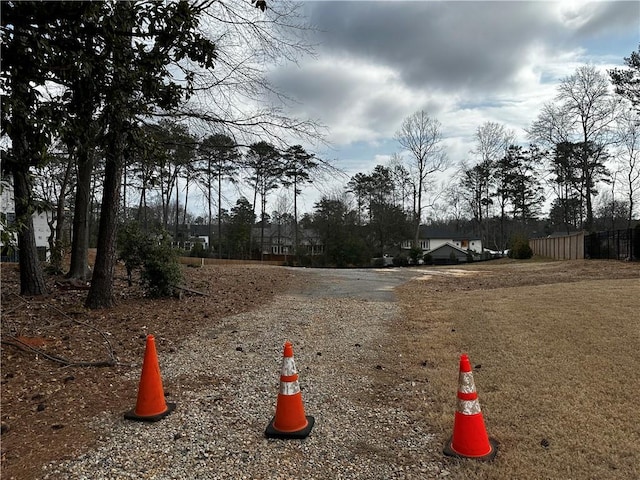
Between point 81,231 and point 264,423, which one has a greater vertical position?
point 81,231

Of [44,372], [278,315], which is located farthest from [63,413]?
[278,315]

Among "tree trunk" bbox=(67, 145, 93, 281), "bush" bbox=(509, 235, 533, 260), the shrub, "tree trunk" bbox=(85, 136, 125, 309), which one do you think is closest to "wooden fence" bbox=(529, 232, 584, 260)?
"bush" bbox=(509, 235, 533, 260)

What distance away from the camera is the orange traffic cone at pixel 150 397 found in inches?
130

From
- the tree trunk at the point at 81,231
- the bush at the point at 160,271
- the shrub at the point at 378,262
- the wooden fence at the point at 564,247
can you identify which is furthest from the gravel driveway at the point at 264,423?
the shrub at the point at 378,262

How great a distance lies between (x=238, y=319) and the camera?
7172mm

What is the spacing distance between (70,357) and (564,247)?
29607 millimetres

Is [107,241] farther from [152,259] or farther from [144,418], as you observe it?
[144,418]

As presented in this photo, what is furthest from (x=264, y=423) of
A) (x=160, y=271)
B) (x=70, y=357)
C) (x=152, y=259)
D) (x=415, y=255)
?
(x=415, y=255)

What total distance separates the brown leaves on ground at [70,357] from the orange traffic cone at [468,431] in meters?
2.50

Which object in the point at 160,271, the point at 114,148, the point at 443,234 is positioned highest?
the point at 443,234

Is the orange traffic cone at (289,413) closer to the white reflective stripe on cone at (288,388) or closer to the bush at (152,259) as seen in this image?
the white reflective stripe on cone at (288,388)

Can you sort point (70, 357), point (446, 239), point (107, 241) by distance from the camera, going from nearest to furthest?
point (70, 357), point (107, 241), point (446, 239)

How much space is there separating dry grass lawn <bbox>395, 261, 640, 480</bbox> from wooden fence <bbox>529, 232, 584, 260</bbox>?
59.7 ft

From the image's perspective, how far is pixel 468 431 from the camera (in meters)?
2.80
